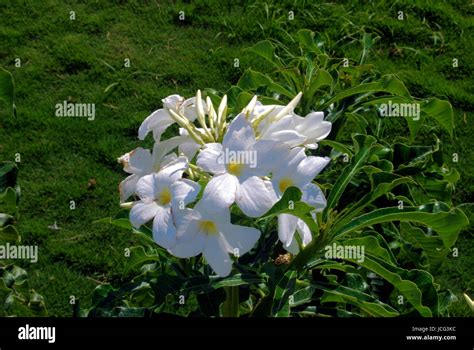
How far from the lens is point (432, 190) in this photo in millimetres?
2279

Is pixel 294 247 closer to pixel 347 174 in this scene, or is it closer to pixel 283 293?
pixel 283 293

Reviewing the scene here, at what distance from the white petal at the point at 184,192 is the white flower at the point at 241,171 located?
0.04 metres

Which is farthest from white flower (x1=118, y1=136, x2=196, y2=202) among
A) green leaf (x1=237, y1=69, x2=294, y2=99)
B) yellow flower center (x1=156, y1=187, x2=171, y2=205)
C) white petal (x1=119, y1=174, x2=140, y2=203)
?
green leaf (x1=237, y1=69, x2=294, y2=99)

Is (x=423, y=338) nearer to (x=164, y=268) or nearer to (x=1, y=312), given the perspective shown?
(x=164, y=268)

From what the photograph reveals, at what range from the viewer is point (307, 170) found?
1.61 metres

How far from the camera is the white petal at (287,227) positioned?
5.32 feet

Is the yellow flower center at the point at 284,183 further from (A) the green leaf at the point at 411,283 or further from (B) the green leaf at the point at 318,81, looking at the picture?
(B) the green leaf at the point at 318,81

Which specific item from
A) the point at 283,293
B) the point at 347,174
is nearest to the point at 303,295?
the point at 283,293

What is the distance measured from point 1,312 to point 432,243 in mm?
2033

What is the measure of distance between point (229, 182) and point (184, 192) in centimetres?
10

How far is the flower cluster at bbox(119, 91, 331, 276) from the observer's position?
1527 millimetres

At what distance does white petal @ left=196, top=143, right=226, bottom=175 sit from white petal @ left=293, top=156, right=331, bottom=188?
6.4 inches

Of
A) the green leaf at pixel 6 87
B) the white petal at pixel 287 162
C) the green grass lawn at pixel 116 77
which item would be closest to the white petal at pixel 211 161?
the white petal at pixel 287 162

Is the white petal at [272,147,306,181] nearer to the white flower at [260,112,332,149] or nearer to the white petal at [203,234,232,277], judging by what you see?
the white flower at [260,112,332,149]
